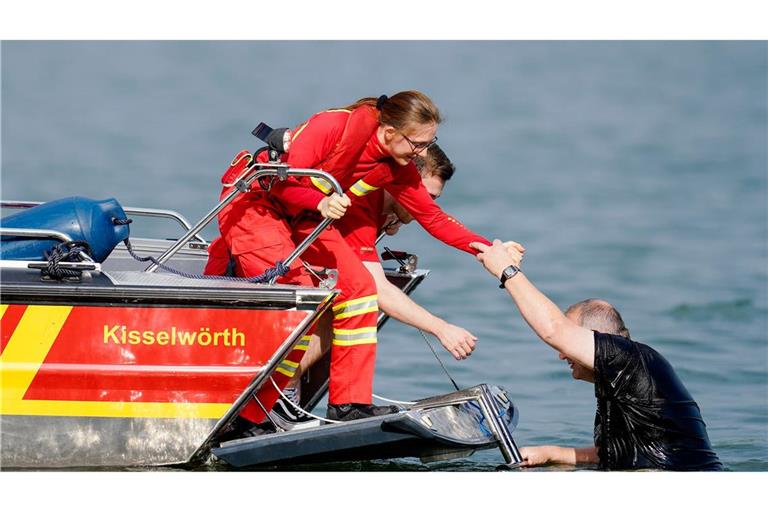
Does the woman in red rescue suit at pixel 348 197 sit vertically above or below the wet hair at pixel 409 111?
below

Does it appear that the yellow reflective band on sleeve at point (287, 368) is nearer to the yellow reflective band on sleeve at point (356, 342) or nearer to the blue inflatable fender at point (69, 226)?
the yellow reflective band on sleeve at point (356, 342)

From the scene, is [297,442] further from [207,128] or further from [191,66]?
[191,66]

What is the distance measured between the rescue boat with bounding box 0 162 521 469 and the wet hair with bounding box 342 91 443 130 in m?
0.44

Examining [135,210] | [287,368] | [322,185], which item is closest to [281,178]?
[322,185]

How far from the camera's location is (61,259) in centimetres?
520

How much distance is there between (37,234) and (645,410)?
2.73 metres

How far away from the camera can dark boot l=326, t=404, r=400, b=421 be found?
18.2 ft

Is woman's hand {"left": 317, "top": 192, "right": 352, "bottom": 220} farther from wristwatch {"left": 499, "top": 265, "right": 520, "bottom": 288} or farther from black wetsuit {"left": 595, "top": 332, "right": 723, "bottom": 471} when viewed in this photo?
black wetsuit {"left": 595, "top": 332, "right": 723, "bottom": 471}

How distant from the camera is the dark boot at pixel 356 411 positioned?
554 cm

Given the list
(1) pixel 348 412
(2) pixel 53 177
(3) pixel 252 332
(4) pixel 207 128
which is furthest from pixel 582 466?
(4) pixel 207 128

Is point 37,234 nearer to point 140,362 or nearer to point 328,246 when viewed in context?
point 140,362

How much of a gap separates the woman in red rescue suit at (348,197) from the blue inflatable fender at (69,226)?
52 centimetres

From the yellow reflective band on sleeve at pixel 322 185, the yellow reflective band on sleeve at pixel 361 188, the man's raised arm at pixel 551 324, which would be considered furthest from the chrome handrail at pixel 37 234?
the man's raised arm at pixel 551 324

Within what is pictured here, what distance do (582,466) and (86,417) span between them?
2.28 metres
